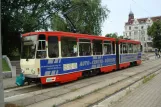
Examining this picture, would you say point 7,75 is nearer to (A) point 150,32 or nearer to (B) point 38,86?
(B) point 38,86

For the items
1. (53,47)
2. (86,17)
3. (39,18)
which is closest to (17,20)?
(39,18)

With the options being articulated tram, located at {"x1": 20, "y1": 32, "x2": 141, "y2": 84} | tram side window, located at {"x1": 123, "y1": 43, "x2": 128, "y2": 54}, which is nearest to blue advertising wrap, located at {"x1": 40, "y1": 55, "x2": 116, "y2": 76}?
articulated tram, located at {"x1": 20, "y1": 32, "x2": 141, "y2": 84}

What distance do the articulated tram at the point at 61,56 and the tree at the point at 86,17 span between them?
1439 cm

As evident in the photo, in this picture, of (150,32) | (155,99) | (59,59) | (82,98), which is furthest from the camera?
(150,32)

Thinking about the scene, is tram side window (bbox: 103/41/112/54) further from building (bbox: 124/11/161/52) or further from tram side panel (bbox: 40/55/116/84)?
building (bbox: 124/11/161/52)

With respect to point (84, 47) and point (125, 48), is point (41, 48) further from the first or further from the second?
point (125, 48)

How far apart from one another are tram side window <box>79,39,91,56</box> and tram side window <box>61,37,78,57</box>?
649 millimetres

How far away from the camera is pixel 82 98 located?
1116 centimetres

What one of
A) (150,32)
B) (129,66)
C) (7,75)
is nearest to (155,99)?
(7,75)

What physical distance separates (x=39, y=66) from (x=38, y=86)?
1737mm

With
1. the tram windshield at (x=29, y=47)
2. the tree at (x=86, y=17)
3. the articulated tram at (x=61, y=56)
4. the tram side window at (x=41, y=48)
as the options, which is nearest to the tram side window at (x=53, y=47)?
the articulated tram at (x=61, y=56)

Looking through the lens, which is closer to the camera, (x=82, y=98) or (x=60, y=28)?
(x=82, y=98)

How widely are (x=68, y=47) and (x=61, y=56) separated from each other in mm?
929

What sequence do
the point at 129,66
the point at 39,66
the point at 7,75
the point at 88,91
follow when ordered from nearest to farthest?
the point at 88,91 < the point at 39,66 < the point at 7,75 < the point at 129,66
